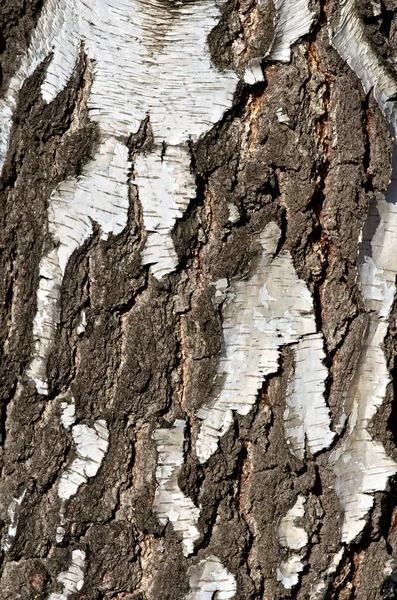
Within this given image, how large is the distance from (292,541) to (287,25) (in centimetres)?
88

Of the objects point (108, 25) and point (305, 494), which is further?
point (305, 494)

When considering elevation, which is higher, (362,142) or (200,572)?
(362,142)

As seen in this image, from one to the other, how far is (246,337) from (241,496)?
281 millimetres

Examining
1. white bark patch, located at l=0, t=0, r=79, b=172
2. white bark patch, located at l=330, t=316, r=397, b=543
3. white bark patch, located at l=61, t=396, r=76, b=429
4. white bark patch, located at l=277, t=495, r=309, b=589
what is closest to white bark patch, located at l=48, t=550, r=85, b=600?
white bark patch, located at l=61, t=396, r=76, b=429

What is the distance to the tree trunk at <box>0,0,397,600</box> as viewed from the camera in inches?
45.8

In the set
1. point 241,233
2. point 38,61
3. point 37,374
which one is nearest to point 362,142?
point 241,233

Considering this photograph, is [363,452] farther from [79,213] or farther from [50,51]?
[50,51]

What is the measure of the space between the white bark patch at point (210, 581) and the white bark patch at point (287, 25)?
0.86 m

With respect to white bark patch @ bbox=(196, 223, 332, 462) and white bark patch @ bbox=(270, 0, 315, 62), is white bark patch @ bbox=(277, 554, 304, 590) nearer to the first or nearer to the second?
white bark patch @ bbox=(196, 223, 332, 462)

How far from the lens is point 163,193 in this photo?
117 centimetres

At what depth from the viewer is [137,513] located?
1229mm

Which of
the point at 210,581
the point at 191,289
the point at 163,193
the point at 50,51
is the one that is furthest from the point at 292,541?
the point at 50,51

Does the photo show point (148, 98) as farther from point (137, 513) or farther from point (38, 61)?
point (137, 513)

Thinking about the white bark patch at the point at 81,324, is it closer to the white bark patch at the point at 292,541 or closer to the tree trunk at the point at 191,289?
the tree trunk at the point at 191,289
